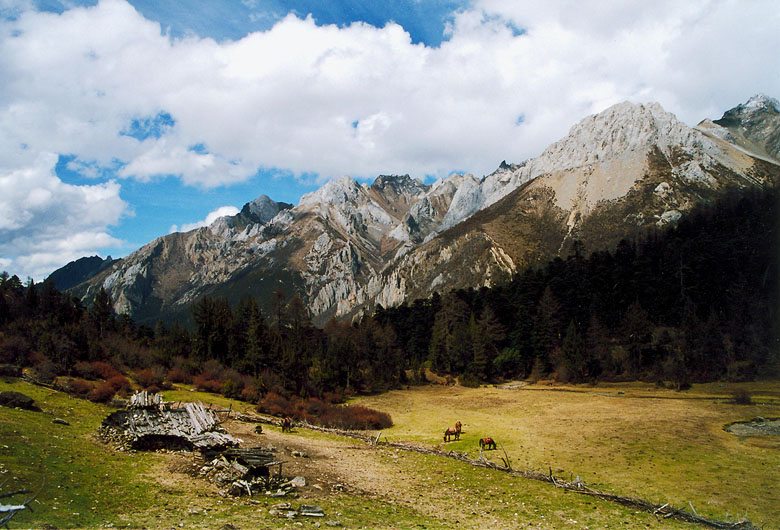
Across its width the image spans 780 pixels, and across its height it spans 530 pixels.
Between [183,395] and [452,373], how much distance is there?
178 feet

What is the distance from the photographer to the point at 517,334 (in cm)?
7881

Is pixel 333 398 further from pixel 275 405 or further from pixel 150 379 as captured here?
pixel 150 379

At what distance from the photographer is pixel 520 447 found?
27.4 m

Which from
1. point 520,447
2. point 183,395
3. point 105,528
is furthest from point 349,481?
point 183,395

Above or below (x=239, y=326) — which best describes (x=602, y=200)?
above

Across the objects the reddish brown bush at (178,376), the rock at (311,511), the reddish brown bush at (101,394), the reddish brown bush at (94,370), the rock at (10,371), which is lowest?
the reddish brown bush at (178,376)

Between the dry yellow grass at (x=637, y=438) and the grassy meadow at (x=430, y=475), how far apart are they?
123mm

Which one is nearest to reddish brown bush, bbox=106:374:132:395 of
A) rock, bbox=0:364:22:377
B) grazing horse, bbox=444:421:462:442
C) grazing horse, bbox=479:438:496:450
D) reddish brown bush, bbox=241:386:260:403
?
rock, bbox=0:364:22:377

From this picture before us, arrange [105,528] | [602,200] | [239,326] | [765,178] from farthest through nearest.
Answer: [602,200], [765,178], [239,326], [105,528]

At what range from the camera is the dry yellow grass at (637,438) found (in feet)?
59.9

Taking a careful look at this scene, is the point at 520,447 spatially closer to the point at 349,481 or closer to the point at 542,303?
the point at 349,481

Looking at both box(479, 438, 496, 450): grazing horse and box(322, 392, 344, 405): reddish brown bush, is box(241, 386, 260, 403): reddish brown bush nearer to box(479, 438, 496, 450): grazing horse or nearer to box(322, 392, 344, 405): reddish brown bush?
box(322, 392, 344, 405): reddish brown bush

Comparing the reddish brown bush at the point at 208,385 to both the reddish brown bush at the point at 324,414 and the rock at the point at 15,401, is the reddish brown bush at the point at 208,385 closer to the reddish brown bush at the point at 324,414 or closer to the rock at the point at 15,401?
the reddish brown bush at the point at 324,414

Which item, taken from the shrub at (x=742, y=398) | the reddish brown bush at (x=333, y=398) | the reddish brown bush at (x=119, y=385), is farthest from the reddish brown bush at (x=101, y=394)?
the shrub at (x=742, y=398)
